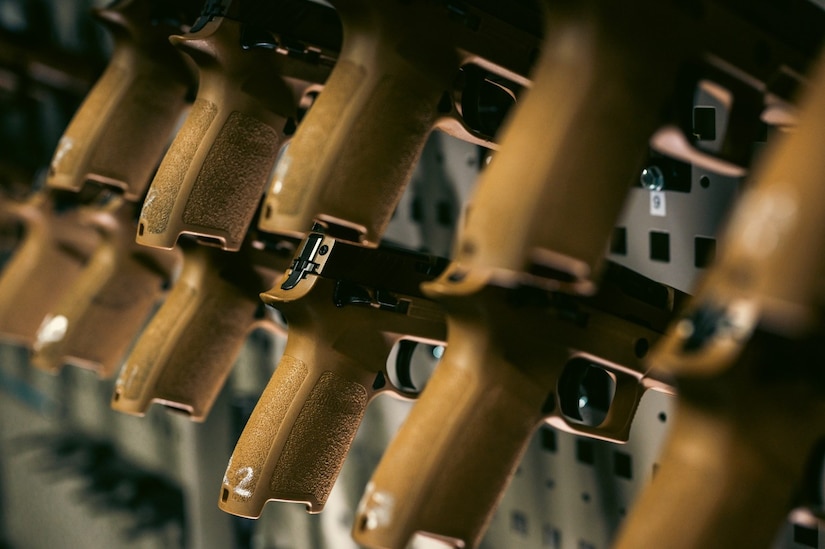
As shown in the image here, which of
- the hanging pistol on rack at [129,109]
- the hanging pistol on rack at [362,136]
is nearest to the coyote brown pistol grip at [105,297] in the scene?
the hanging pistol on rack at [129,109]

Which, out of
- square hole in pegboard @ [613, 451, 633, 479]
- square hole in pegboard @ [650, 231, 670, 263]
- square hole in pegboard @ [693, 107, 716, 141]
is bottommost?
square hole in pegboard @ [613, 451, 633, 479]

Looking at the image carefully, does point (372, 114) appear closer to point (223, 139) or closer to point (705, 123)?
point (223, 139)

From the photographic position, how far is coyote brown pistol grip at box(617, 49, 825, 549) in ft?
2.11

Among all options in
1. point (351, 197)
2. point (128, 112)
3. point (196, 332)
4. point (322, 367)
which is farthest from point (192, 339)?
point (351, 197)

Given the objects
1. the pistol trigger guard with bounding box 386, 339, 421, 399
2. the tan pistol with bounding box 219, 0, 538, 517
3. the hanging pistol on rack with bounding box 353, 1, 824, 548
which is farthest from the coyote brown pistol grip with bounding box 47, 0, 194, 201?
the hanging pistol on rack with bounding box 353, 1, 824, 548

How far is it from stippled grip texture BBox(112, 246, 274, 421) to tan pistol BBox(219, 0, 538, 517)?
0.86 ft

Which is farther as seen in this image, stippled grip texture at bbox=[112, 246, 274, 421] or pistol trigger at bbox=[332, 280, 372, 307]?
stippled grip texture at bbox=[112, 246, 274, 421]

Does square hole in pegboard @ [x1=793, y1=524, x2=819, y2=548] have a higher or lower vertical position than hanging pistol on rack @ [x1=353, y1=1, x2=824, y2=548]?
lower

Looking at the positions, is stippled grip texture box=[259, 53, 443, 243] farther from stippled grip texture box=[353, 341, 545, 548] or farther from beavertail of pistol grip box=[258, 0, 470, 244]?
stippled grip texture box=[353, 341, 545, 548]

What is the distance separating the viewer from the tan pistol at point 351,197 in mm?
1111

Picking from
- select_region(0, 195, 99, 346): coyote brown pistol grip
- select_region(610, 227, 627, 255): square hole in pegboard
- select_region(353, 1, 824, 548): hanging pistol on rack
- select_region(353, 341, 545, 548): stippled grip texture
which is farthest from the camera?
select_region(0, 195, 99, 346): coyote brown pistol grip

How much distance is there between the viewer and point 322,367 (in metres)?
1.30

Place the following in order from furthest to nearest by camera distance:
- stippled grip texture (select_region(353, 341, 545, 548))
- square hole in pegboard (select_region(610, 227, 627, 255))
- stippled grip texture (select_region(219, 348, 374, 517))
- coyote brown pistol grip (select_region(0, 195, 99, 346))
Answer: coyote brown pistol grip (select_region(0, 195, 99, 346)) → square hole in pegboard (select_region(610, 227, 627, 255)) → stippled grip texture (select_region(219, 348, 374, 517)) → stippled grip texture (select_region(353, 341, 545, 548))

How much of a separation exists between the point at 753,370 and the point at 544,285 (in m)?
0.23
